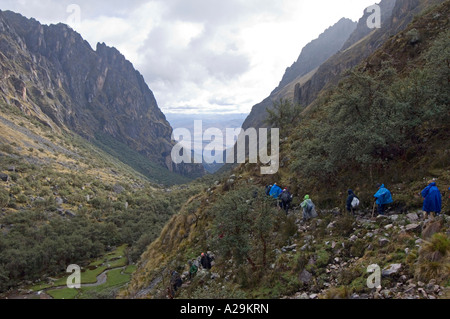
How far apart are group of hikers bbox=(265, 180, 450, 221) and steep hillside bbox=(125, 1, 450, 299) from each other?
1.24ft

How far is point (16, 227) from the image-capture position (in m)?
64.1

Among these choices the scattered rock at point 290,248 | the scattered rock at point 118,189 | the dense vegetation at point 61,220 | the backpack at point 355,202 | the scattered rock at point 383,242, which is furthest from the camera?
the scattered rock at point 118,189

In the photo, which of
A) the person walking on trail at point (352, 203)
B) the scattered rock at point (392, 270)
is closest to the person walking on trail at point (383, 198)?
the person walking on trail at point (352, 203)

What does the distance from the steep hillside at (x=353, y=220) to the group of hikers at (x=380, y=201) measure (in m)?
0.38

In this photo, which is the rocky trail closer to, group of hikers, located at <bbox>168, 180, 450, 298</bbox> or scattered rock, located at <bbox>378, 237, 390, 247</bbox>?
group of hikers, located at <bbox>168, 180, 450, 298</bbox>

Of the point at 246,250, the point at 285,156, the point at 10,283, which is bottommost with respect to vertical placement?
the point at 10,283

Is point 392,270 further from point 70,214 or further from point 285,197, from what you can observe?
point 70,214

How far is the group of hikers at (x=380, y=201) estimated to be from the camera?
30.0 feet

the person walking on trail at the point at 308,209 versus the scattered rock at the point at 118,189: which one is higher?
the person walking on trail at the point at 308,209

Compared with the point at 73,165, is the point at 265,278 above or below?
below

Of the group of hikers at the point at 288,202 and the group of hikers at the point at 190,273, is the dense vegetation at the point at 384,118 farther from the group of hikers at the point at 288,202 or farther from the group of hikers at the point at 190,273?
the group of hikers at the point at 190,273

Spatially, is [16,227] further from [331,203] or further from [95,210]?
[331,203]

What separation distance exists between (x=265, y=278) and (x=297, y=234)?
3.29 m
